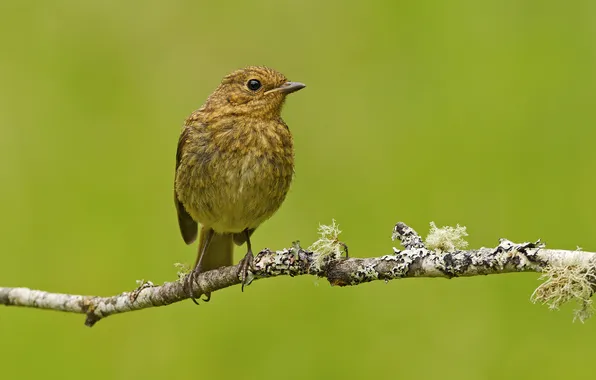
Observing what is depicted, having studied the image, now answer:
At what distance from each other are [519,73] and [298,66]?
1726 mm

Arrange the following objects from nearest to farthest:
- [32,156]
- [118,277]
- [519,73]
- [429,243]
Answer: [429,243] → [118,277] → [519,73] → [32,156]

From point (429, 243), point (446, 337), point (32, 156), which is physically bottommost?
point (429, 243)

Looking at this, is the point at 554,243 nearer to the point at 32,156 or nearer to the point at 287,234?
the point at 287,234

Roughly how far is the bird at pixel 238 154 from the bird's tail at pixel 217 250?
0.95 feet

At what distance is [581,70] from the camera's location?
695cm

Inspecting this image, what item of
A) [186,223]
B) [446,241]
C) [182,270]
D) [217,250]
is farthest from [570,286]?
[186,223]

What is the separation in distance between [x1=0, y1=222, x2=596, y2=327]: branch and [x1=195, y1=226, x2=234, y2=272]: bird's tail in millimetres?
1084

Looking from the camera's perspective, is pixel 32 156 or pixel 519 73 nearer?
pixel 519 73

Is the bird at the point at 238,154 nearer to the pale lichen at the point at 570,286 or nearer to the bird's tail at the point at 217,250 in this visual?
the bird's tail at the point at 217,250

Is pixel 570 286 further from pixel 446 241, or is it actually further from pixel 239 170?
pixel 239 170

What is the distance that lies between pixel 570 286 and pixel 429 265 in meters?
0.53

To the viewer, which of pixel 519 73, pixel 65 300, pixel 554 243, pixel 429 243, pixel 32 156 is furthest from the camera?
pixel 32 156

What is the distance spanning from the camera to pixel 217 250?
5.79 meters

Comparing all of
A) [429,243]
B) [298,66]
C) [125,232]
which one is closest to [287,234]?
[125,232]
